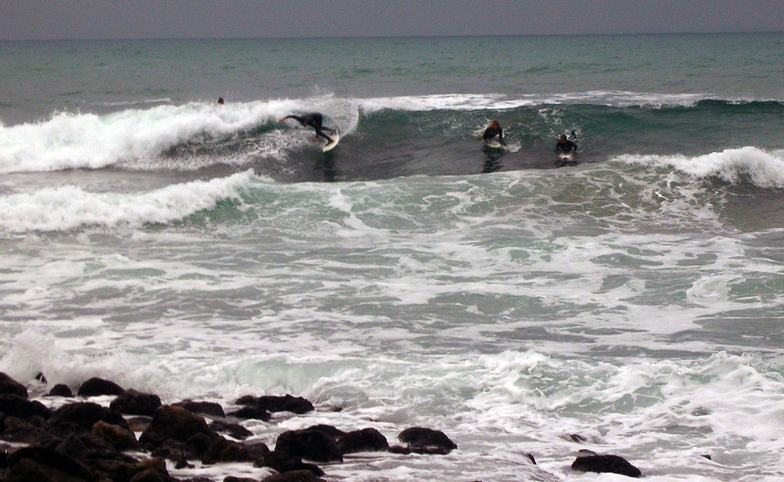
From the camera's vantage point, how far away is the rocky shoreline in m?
4.45

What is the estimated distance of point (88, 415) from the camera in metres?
5.39

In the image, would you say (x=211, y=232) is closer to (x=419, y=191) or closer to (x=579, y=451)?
(x=419, y=191)

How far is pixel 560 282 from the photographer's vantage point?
9688mm

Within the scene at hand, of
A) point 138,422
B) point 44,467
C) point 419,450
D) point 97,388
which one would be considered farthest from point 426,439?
point 97,388

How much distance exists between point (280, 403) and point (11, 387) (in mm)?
1982

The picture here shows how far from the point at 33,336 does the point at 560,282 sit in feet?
19.3

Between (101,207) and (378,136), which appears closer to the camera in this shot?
(101,207)

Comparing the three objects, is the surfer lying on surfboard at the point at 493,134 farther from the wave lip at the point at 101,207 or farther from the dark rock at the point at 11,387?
the dark rock at the point at 11,387

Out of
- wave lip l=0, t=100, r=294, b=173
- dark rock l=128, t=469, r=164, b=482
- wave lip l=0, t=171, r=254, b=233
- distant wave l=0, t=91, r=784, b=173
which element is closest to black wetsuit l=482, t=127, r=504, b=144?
distant wave l=0, t=91, r=784, b=173

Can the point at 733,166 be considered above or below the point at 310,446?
above

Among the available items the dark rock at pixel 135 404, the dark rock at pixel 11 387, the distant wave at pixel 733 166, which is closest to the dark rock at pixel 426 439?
the dark rock at pixel 135 404

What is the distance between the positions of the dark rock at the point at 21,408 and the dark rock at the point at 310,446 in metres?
1.72

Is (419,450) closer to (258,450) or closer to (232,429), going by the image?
(258,450)

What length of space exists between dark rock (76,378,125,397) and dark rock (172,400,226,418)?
67 centimetres
